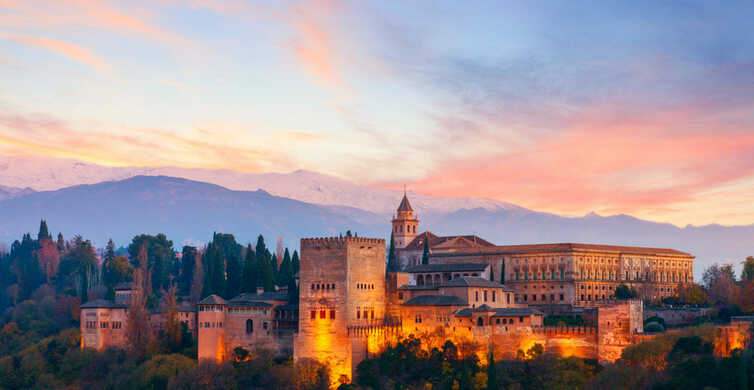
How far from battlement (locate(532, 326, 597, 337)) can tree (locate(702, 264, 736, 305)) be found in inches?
723

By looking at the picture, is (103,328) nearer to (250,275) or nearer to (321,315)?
(250,275)

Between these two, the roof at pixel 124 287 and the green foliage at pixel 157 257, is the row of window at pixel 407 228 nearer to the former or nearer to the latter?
the green foliage at pixel 157 257

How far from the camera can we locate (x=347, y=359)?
70.1 metres

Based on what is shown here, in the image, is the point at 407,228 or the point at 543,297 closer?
the point at 543,297

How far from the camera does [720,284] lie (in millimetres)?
94188

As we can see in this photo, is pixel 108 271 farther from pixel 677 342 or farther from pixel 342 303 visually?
pixel 677 342

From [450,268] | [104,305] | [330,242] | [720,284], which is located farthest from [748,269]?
[104,305]

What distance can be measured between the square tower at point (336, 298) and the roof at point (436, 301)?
112 inches

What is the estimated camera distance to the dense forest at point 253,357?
62.8 m

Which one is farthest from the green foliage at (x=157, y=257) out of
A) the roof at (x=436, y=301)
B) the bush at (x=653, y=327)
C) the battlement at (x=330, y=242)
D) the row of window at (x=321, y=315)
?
the bush at (x=653, y=327)

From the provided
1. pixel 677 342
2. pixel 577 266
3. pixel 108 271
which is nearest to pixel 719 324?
pixel 677 342

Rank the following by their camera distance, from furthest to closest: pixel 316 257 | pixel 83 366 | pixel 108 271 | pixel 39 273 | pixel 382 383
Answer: pixel 39 273, pixel 108 271, pixel 83 366, pixel 316 257, pixel 382 383

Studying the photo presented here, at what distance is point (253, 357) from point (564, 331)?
76.5ft

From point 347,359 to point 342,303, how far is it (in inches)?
164
